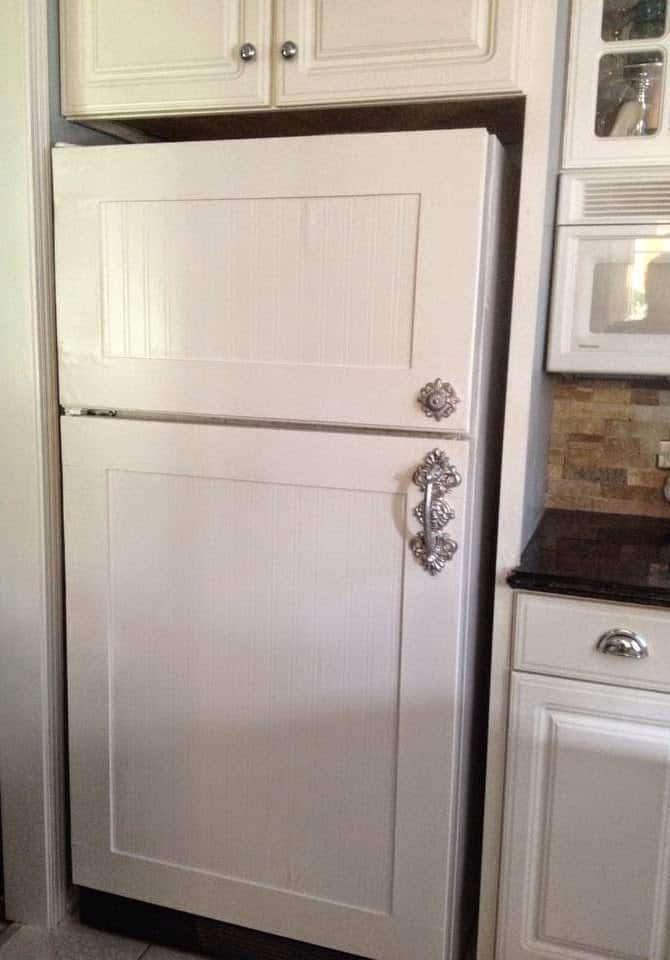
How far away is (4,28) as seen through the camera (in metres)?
1.58

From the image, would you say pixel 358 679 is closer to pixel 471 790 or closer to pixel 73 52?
pixel 471 790

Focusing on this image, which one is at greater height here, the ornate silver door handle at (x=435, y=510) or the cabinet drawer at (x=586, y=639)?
the ornate silver door handle at (x=435, y=510)

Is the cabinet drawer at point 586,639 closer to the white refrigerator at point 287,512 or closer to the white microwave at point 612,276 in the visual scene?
the white refrigerator at point 287,512

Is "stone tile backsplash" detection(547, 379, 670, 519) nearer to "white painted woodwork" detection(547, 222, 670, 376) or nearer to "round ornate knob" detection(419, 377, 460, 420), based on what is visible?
"white painted woodwork" detection(547, 222, 670, 376)

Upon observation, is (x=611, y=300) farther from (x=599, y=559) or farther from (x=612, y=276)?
(x=599, y=559)

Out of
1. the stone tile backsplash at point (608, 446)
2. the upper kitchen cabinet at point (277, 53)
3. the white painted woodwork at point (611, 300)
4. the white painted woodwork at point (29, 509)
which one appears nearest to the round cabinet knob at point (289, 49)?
the upper kitchen cabinet at point (277, 53)

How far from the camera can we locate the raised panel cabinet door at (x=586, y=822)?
1.47 m

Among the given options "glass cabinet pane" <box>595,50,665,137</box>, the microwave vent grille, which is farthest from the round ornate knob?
"glass cabinet pane" <box>595,50,665,137</box>

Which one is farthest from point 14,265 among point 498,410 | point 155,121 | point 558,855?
point 558,855

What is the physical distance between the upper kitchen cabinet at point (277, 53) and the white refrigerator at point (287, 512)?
0.36 ft

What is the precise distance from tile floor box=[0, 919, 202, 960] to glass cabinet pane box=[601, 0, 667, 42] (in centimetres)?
196

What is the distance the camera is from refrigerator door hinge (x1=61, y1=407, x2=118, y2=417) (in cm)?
167

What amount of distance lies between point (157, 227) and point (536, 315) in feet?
2.28

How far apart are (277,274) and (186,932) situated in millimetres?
1348
